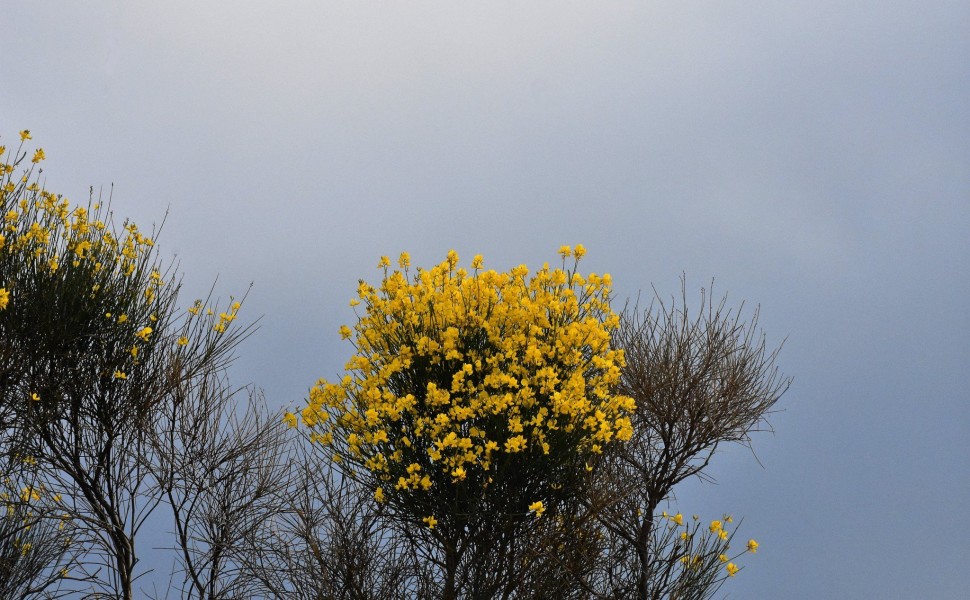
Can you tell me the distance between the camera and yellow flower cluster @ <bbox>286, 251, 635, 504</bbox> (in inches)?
312

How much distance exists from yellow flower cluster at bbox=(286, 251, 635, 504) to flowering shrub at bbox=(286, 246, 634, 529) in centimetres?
1

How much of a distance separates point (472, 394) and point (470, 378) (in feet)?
0.81

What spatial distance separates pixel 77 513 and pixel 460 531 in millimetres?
5158

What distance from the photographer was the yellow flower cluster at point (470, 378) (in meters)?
7.92

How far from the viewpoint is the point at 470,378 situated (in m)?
8.43

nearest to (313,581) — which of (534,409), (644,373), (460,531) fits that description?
(460,531)

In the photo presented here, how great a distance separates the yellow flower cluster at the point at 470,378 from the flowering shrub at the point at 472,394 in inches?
0.5

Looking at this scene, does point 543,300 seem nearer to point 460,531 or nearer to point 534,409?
point 534,409

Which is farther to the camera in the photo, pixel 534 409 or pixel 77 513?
pixel 77 513

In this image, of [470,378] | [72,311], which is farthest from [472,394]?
[72,311]

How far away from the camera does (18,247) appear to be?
9.32m

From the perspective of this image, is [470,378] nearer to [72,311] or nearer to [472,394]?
[472,394]

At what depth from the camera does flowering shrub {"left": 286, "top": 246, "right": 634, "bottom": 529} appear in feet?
26.1

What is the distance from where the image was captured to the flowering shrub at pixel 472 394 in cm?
795
